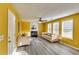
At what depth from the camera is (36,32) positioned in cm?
1439

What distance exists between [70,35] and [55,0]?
18.6 feet

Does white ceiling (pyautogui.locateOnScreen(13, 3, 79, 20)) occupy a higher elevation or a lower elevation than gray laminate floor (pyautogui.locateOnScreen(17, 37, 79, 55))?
higher

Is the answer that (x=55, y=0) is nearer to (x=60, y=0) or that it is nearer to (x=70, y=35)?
(x=60, y=0)

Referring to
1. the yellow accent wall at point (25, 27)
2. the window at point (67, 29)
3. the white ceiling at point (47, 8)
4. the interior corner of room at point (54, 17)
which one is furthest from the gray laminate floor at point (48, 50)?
the yellow accent wall at point (25, 27)

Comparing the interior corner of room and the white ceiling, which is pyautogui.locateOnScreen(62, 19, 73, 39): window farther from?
the white ceiling

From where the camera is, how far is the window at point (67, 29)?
22.1 ft

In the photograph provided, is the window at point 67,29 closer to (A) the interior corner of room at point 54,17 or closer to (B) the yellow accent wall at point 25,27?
(A) the interior corner of room at point 54,17

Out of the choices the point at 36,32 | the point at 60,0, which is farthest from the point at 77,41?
the point at 36,32

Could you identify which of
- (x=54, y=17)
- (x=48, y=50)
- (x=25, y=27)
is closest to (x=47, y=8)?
(x=48, y=50)

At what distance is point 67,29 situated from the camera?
7383 mm

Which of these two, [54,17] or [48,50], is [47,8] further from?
[54,17]

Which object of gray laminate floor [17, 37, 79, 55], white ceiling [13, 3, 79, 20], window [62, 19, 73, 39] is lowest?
gray laminate floor [17, 37, 79, 55]

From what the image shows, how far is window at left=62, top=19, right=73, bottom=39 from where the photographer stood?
22.1 ft

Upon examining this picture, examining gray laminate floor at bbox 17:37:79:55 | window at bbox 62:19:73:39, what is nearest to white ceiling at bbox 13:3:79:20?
window at bbox 62:19:73:39
